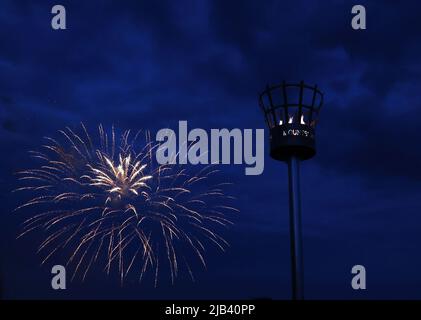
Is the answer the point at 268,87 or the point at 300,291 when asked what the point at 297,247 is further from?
Result: the point at 268,87

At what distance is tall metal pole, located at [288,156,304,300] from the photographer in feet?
111

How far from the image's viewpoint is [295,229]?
114 feet

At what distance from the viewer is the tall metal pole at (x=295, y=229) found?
111 ft
